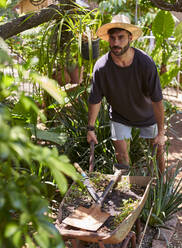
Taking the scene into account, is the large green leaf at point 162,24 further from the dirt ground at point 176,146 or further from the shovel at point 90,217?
the shovel at point 90,217

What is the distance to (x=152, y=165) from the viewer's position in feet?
7.27

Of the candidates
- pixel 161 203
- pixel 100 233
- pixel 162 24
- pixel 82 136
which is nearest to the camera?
pixel 100 233

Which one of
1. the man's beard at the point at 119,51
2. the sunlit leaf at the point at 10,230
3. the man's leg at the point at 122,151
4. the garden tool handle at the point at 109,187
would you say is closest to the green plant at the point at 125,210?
the garden tool handle at the point at 109,187

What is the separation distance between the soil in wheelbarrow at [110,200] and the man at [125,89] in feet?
1.35

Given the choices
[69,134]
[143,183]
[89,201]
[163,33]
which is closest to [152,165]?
[143,183]

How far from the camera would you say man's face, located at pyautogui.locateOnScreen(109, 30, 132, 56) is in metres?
2.37

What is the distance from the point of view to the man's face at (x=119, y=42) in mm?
2372

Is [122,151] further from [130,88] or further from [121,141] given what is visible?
[130,88]

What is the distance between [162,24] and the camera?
15.7 ft

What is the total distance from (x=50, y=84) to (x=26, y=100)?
6 cm

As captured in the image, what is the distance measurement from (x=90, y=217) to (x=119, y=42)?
1241 millimetres

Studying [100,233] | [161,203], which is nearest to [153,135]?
[161,203]

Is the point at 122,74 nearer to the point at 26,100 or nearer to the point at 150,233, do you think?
the point at 150,233

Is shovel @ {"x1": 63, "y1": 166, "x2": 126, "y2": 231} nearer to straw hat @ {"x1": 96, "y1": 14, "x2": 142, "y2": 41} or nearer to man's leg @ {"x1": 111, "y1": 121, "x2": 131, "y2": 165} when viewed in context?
man's leg @ {"x1": 111, "y1": 121, "x2": 131, "y2": 165}
